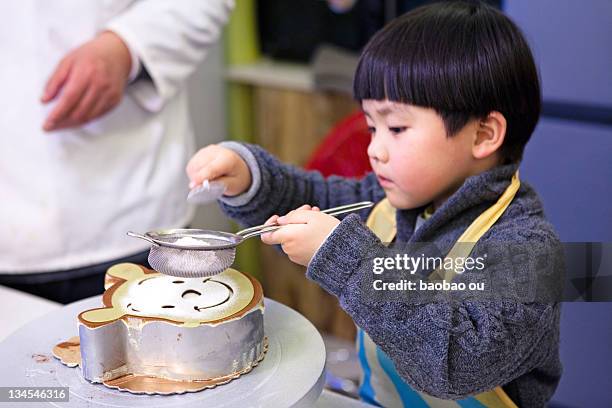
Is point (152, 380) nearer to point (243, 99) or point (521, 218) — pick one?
point (521, 218)

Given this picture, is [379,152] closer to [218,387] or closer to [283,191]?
[283,191]

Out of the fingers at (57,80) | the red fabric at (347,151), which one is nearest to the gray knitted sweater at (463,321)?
the red fabric at (347,151)

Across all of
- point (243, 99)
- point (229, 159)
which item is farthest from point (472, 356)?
point (243, 99)

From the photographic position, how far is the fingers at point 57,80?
1.20 metres

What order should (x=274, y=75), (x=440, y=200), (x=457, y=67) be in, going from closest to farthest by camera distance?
(x=457, y=67)
(x=440, y=200)
(x=274, y=75)

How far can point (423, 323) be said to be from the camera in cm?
79

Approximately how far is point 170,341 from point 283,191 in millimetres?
366

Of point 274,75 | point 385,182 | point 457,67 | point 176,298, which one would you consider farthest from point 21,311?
point 274,75

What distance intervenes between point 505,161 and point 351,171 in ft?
1.37

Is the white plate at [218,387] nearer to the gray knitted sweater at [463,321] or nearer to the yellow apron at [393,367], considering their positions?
the gray knitted sweater at [463,321]

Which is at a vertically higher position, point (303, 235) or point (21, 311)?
point (303, 235)

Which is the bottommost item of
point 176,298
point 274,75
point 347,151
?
point 274,75

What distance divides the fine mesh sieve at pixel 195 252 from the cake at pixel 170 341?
0.03m

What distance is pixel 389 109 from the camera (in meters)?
0.96
